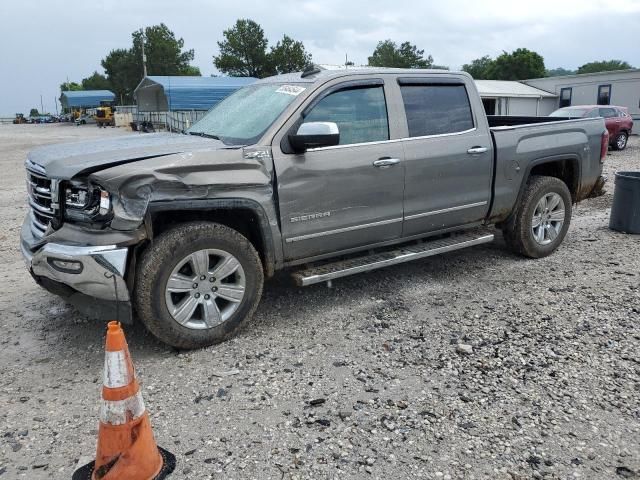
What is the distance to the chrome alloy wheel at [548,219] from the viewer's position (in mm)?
5786

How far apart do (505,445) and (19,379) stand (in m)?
3.05

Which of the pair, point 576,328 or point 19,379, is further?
point 576,328

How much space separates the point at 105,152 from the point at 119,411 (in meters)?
1.97

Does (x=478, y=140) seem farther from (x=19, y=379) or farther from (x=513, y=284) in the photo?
(x=19, y=379)

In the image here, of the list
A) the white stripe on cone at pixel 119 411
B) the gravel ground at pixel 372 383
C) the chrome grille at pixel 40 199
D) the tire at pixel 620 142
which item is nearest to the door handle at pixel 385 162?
the gravel ground at pixel 372 383

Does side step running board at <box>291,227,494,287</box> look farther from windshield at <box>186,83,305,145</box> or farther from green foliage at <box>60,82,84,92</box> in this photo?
green foliage at <box>60,82,84,92</box>

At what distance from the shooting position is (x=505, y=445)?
9.05 feet

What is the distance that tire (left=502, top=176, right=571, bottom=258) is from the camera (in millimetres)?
5625

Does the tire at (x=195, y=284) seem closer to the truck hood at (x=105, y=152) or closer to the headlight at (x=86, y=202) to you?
the headlight at (x=86, y=202)

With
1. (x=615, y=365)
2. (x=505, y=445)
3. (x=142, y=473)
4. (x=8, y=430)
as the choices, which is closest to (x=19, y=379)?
(x=8, y=430)

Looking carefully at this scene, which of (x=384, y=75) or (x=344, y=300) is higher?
(x=384, y=75)

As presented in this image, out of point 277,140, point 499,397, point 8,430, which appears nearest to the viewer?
point 8,430

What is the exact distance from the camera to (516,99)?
106ft

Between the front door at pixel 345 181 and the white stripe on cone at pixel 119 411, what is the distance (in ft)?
6.13
